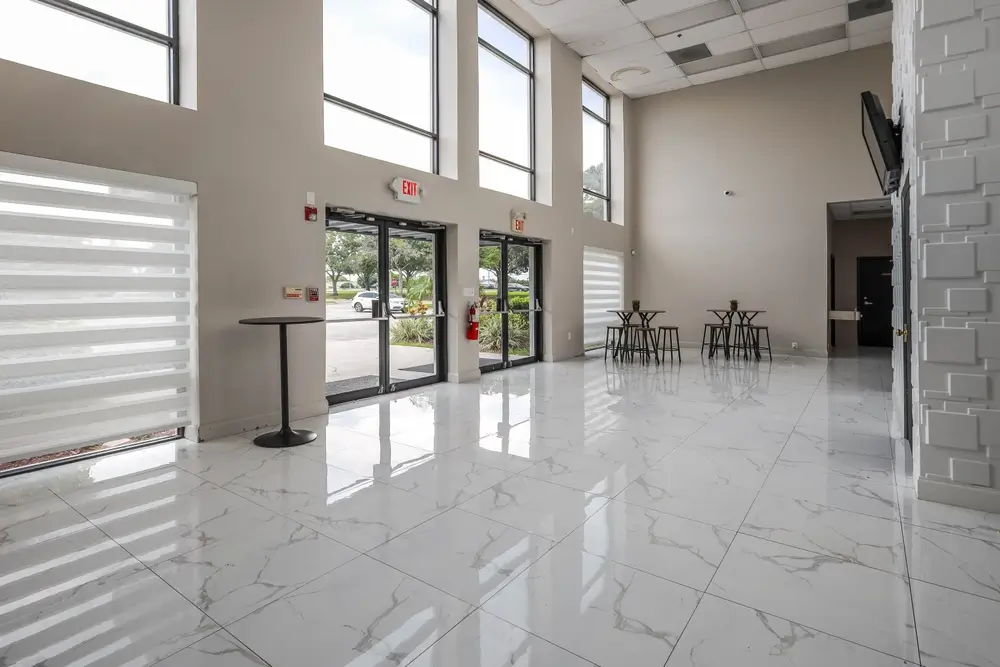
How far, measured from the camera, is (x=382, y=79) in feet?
19.1

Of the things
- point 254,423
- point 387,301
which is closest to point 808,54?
point 387,301

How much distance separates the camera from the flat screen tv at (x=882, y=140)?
11.0 feet

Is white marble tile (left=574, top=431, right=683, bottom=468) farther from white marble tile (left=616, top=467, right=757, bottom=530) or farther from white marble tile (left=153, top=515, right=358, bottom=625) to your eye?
white marble tile (left=153, top=515, right=358, bottom=625)

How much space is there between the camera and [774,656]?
1.58 m

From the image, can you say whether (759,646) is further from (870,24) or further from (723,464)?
(870,24)

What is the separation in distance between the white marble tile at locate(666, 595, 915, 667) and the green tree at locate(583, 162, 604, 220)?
26.7 feet

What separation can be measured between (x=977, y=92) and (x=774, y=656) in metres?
2.80

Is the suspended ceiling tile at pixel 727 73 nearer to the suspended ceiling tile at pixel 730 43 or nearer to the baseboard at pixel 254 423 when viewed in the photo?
the suspended ceiling tile at pixel 730 43

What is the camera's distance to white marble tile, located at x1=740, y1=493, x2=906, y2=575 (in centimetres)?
219

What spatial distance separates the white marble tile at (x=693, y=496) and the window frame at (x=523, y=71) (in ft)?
17.9

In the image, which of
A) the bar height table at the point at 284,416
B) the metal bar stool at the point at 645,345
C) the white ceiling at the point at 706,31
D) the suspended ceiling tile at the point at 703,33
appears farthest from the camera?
the metal bar stool at the point at 645,345

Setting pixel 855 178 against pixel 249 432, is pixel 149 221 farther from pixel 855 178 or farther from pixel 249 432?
pixel 855 178

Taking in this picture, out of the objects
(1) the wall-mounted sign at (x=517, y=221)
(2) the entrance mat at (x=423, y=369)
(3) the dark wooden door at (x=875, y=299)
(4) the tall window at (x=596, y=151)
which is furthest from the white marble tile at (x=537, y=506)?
(3) the dark wooden door at (x=875, y=299)

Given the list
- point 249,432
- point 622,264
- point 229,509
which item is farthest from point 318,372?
point 622,264
